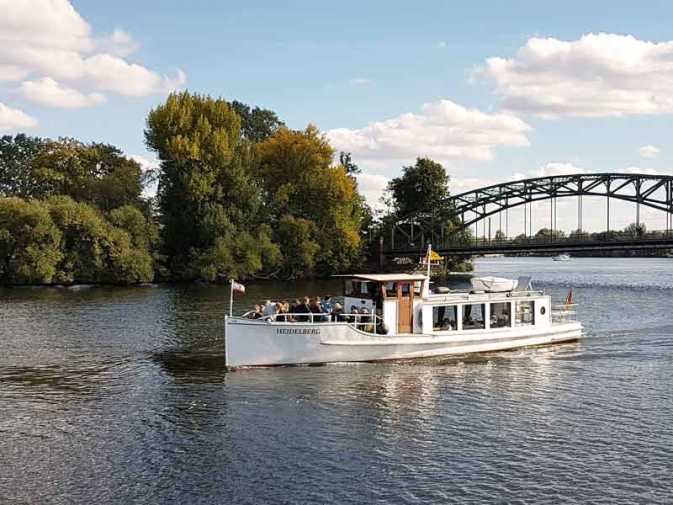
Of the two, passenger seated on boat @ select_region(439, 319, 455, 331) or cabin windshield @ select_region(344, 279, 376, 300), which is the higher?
cabin windshield @ select_region(344, 279, 376, 300)

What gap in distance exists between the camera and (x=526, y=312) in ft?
142

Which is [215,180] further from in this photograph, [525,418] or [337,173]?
[525,418]

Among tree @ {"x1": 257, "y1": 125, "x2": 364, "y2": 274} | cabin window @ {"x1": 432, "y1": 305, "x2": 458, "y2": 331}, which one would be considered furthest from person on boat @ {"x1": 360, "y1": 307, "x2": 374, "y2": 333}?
tree @ {"x1": 257, "y1": 125, "x2": 364, "y2": 274}

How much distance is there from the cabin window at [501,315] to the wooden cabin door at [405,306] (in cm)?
581

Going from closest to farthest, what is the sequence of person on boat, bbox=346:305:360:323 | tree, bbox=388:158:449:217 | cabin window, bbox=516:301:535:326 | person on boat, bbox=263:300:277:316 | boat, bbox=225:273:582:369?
boat, bbox=225:273:582:369
person on boat, bbox=263:300:277:316
person on boat, bbox=346:305:360:323
cabin window, bbox=516:301:535:326
tree, bbox=388:158:449:217

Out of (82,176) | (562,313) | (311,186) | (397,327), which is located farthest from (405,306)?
(82,176)

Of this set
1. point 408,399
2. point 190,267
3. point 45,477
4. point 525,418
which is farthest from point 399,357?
point 190,267

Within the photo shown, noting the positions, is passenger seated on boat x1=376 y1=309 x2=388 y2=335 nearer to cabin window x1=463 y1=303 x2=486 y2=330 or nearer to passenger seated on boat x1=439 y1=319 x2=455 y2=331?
passenger seated on boat x1=439 y1=319 x2=455 y2=331

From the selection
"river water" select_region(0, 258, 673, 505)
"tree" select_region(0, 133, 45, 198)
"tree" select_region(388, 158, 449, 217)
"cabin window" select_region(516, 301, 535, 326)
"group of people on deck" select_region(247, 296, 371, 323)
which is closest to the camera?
"river water" select_region(0, 258, 673, 505)

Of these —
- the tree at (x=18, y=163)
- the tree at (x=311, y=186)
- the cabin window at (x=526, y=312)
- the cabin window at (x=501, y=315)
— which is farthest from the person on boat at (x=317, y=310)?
the tree at (x=18, y=163)

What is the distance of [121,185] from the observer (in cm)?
10231

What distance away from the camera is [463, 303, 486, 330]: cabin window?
4044 cm

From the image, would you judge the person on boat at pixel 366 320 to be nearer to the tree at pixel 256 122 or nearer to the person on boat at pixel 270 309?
the person on boat at pixel 270 309

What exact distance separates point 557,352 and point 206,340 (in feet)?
65.5
